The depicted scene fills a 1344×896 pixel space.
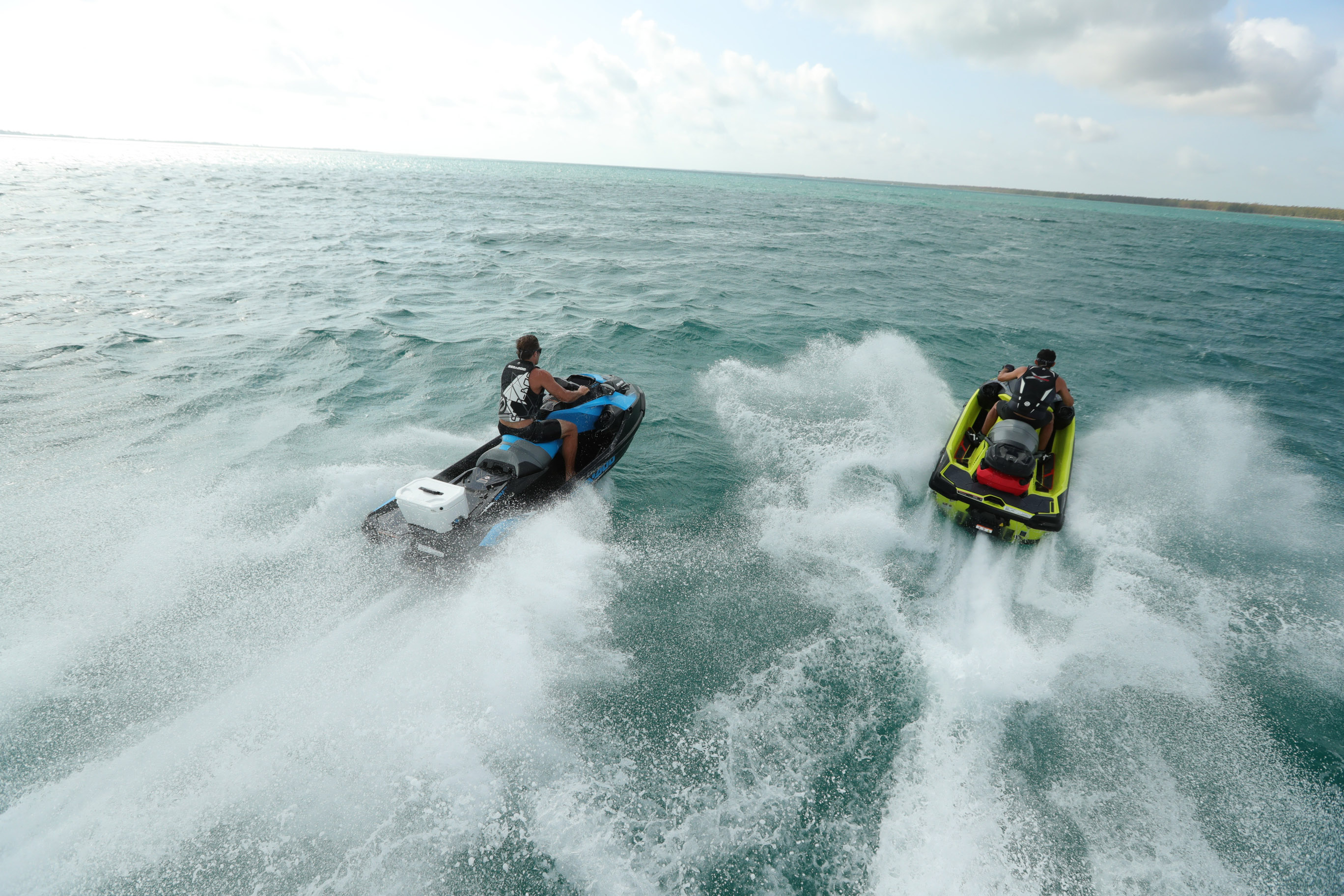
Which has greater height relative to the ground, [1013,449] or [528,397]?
[528,397]

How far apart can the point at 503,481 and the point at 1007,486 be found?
17.5 feet

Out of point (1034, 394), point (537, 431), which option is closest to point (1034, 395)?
point (1034, 394)

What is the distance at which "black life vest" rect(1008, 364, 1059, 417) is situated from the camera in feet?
23.5

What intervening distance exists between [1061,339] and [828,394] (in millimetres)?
9603

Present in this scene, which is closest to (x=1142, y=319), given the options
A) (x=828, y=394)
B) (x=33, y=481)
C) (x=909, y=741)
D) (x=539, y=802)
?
(x=828, y=394)

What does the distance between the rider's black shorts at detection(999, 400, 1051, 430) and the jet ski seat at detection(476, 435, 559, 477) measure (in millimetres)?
5488

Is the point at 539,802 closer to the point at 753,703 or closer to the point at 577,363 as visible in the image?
the point at 753,703

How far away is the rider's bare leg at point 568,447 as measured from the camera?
669 cm

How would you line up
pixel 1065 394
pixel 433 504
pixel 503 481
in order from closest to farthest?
1. pixel 433 504
2. pixel 503 481
3. pixel 1065 394

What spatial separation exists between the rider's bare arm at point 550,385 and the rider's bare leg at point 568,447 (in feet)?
Result: 0.94

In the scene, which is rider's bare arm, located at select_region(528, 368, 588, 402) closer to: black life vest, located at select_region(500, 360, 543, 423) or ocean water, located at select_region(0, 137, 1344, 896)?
black life vest, located at select_region(500, 360, 543, 423)

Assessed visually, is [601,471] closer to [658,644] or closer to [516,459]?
[516,459]

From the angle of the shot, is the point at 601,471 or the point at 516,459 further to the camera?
the point at 601,471

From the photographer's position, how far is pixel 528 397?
645 cm
